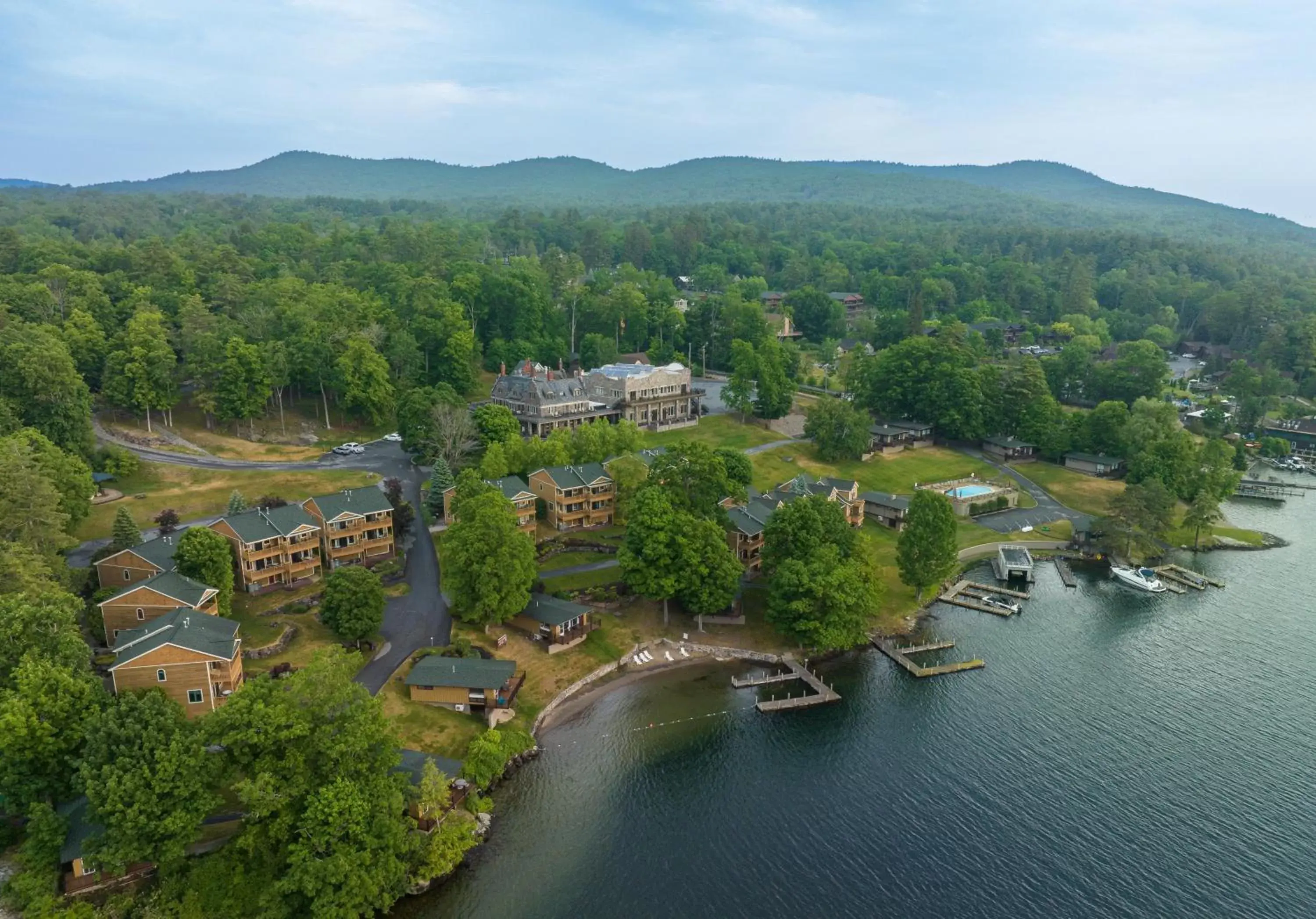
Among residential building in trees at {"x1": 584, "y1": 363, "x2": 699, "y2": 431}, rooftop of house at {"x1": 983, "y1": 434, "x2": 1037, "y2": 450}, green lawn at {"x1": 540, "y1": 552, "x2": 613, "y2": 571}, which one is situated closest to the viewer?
green lawn at {"x1": 540, "y1": 552, "x2": 613, "y2": 571}

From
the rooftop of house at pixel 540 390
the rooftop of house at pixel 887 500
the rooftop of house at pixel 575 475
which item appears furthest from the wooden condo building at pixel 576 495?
the rooftop of house at pixel 887 500

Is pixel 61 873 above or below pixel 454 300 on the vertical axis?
below

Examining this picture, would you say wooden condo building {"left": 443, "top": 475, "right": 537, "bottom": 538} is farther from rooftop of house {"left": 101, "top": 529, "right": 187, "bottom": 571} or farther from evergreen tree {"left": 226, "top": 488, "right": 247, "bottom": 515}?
rooftop of house {"left": 101, "top": 529, "right": 187, "bottom": 571}

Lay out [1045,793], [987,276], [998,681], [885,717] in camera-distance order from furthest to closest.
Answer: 1. [987,276]
2. [998,681]
3. [885,717]
4. [1045,793]

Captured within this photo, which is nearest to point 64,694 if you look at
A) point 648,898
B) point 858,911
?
point 648,898

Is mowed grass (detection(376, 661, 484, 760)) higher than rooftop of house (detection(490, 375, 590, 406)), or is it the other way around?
rooftop of house (detection(490, 375, 590, 406))

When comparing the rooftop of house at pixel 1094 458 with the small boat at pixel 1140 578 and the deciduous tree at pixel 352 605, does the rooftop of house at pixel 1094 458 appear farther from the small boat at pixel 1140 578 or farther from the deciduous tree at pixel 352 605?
the deciduous tree at pixel 352 605

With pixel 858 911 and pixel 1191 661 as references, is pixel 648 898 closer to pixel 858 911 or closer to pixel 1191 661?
pixel 858 911

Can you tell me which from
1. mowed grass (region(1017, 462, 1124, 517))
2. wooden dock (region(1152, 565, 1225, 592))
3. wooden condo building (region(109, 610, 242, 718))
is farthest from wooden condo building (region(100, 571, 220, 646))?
mowed grass (region(1017, 462, 1124, 517))
